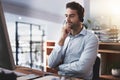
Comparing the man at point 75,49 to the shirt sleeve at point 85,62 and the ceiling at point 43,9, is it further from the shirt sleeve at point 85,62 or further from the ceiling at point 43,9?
the ceiling at point 43,9

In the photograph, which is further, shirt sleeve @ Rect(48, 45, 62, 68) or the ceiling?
the ceiling

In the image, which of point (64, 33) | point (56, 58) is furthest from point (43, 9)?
point (56, 58)

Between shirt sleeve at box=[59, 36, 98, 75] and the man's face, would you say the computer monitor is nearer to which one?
shirt sleeve at box=[59, 36, 98, 75]

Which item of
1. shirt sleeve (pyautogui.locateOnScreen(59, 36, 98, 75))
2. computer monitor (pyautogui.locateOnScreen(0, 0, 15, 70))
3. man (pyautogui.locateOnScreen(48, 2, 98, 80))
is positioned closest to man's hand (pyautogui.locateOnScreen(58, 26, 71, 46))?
man (pyautogui.locateOnScreen(48, 2, 98, 80))

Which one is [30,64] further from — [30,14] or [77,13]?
[77,13]

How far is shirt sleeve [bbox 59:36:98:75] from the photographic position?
5.76 feet

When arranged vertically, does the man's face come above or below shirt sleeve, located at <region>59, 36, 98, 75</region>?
above

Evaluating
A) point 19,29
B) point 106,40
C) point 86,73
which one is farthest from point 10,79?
point 19,29

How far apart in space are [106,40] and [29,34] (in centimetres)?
193

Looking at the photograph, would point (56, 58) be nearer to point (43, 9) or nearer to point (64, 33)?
point (64, 33)

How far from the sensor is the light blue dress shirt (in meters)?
1.77

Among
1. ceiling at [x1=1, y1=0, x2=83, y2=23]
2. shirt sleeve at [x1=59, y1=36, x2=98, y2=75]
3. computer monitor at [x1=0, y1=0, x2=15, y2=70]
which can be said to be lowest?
shirt sleeve at [x1=59, y1=36, x2=98, y2=75]

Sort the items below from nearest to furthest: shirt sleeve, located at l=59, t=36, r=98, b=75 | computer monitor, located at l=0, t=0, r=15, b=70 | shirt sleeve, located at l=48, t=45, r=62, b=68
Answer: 1. computer monitor, located at l=0, t=0, r=15, b=70
2. shirt sleeve, located at l=59, t=36, r=98, b=75
3. shirt sleeve, located at l=48, t=45, r=62, b=68

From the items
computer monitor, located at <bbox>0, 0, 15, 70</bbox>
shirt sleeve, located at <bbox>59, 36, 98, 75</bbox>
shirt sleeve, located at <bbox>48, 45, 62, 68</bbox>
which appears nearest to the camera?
computer monitor, located at <bbox>0, 0, 15, 70</bbox>
